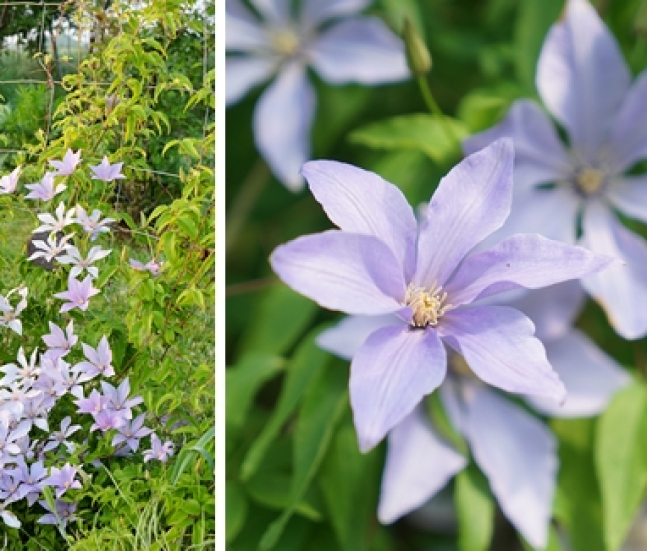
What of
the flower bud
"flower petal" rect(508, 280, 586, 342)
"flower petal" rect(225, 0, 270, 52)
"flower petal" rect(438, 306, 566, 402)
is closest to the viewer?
"flower petal" rect(438, 306, 566, 402)

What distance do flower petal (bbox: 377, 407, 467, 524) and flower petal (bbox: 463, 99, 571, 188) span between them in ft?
0.72

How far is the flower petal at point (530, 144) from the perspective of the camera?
0.66 m

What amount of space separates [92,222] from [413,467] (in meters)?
Result: 0.44

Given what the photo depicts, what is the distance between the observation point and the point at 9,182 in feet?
2.99

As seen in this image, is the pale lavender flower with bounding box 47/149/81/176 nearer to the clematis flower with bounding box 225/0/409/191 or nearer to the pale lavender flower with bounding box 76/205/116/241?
the pale lavender flower with bounding box 76/205/116/241

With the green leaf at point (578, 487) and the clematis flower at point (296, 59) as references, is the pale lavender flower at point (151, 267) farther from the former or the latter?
the green leaf at point (578, 487)

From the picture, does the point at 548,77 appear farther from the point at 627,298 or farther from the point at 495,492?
the point at 495,492

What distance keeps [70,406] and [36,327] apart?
94 mm

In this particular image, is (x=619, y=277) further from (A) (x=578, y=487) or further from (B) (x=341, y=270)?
(B) (x=341, y=270)

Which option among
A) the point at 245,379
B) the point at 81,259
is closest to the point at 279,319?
the point at 245,379

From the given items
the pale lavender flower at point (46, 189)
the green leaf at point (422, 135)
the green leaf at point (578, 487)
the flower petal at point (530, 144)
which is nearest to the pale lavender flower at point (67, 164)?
the pale lavender flower at point (46, 189)

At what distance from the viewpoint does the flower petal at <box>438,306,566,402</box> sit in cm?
40

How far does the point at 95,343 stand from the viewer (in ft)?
2.95

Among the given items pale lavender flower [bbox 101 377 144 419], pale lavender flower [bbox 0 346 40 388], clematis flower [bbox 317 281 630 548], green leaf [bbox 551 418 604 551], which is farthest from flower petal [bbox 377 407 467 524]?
pale lavender flower [bbox 0 346 40 388]
